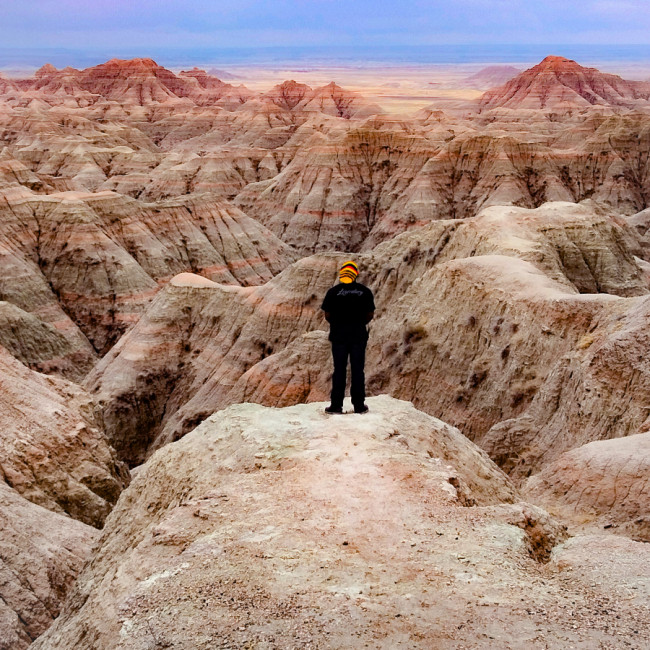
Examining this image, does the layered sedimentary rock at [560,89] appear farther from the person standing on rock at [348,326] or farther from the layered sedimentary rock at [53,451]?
the person standing on rock at [348,326]

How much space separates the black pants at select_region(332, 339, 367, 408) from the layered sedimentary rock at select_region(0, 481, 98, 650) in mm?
5970

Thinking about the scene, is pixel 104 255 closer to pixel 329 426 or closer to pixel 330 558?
pixel 329 426

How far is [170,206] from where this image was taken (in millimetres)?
56000

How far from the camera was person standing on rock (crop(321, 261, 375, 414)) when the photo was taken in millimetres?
11219

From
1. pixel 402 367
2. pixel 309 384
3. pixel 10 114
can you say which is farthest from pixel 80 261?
pixel 10 114

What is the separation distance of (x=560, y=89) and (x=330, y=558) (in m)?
142

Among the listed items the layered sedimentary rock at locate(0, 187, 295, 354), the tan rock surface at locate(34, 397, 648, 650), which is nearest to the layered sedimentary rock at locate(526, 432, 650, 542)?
the tan rock surface at locate(34, 397, 648, 650)

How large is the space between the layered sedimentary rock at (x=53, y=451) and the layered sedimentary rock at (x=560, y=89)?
125m

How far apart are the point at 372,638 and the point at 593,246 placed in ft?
85.8

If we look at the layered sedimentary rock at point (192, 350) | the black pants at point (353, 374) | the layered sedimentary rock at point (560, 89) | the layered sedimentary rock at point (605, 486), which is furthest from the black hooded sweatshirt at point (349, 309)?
the layered sedimentary rock at point (560, 89)

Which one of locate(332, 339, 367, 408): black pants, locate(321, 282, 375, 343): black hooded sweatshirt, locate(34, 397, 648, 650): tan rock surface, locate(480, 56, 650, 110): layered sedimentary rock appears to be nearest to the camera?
locate(34, 397, 648, 650): tan rock surface

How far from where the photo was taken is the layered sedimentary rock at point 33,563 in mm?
11602

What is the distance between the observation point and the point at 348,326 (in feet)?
37.3

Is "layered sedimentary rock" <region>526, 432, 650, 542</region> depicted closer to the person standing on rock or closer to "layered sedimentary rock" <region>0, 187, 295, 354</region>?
the person standing on rock
